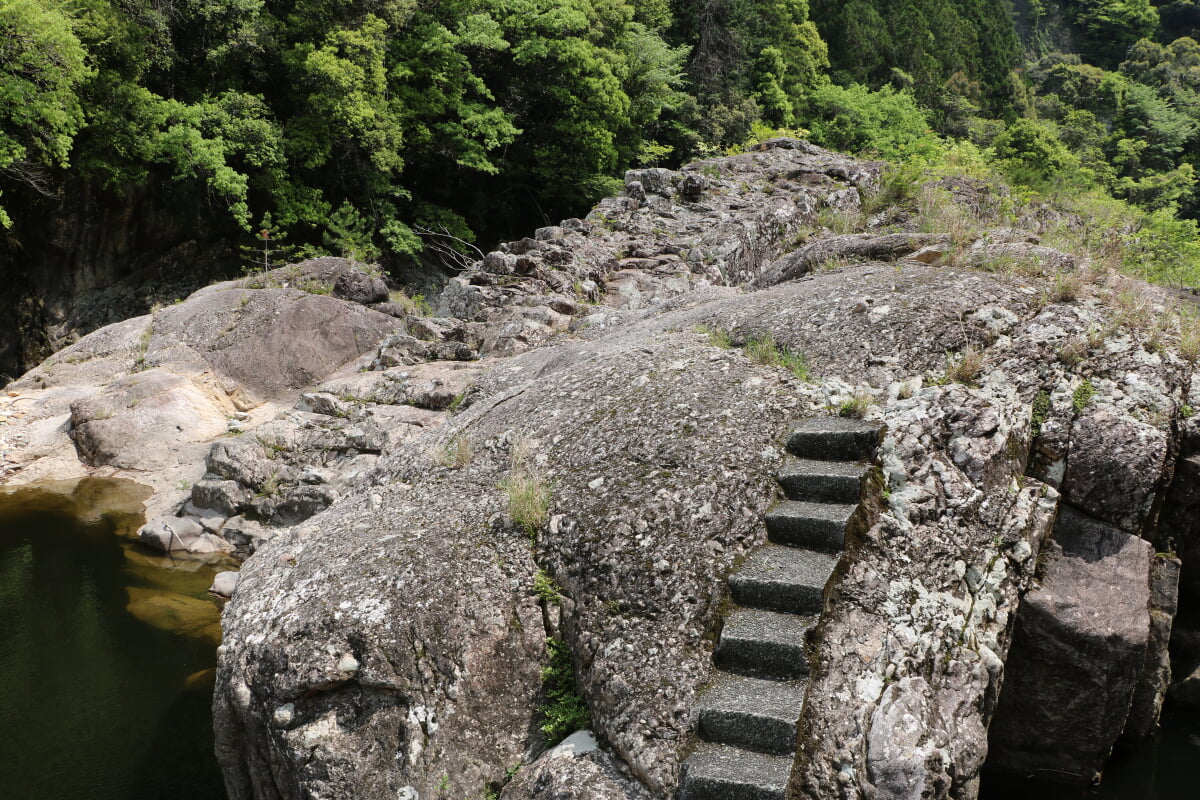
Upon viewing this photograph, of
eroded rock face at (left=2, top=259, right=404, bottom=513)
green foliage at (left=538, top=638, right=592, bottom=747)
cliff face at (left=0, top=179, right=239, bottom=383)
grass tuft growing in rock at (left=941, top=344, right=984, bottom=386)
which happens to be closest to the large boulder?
grass tuft growing in rock at (left=941, top=344, right=984, bottom=386)

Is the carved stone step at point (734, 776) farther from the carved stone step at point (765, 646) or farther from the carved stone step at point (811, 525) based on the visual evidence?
the carved stone step at point (811, 525)

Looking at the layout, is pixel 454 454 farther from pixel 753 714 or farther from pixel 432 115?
pixel 432 115

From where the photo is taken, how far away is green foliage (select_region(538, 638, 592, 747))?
4668mm

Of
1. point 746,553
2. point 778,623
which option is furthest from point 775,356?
point 778,623

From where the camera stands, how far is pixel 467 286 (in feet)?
47.4

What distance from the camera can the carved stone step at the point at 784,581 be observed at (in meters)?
4.61

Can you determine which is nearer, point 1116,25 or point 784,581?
point 784,581

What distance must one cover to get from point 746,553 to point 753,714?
1157 millimetres

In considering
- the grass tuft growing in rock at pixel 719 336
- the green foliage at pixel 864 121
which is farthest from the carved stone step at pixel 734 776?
the green foliage at pixel 864 121

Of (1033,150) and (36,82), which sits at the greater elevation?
(36,82)

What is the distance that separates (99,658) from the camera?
8039 millimetres

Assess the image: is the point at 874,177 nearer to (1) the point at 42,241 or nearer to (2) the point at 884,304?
(2) the point at 884,304

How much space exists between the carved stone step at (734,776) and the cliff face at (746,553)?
0.29 ft

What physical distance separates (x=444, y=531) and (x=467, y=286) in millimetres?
9393
